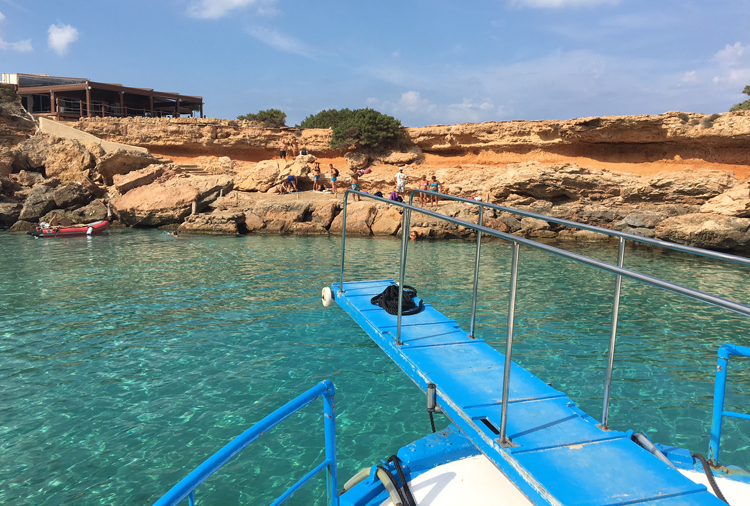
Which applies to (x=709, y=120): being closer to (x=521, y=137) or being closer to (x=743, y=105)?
(x=521, y=137)

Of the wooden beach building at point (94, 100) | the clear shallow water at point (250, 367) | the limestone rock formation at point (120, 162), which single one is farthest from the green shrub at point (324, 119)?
the clear shallow water at point (250, 367)

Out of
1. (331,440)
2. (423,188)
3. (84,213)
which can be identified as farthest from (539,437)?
(84,213)

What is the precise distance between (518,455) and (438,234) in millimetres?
17856

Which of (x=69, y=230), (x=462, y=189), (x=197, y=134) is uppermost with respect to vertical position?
(x=197, y=134)

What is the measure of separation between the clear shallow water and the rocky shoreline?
822cm

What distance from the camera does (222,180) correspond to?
79.7 feet

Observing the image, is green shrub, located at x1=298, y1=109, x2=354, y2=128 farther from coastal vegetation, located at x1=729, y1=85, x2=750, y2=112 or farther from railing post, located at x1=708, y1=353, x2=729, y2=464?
railing post, located at x1=708, y1=353, x2=729, y2=464

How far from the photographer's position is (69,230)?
18.8 meters

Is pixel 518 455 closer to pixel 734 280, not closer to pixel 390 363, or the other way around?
pixel 390 363

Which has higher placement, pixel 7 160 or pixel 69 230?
pixel 7 160

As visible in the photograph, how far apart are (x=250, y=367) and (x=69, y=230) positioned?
17.2 m

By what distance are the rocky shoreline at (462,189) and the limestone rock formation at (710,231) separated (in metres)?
0.04

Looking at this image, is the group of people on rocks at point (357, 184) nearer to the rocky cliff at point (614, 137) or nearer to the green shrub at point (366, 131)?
the green shrub at point (366, 131)

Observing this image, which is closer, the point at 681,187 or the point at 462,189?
the point at 681,187
